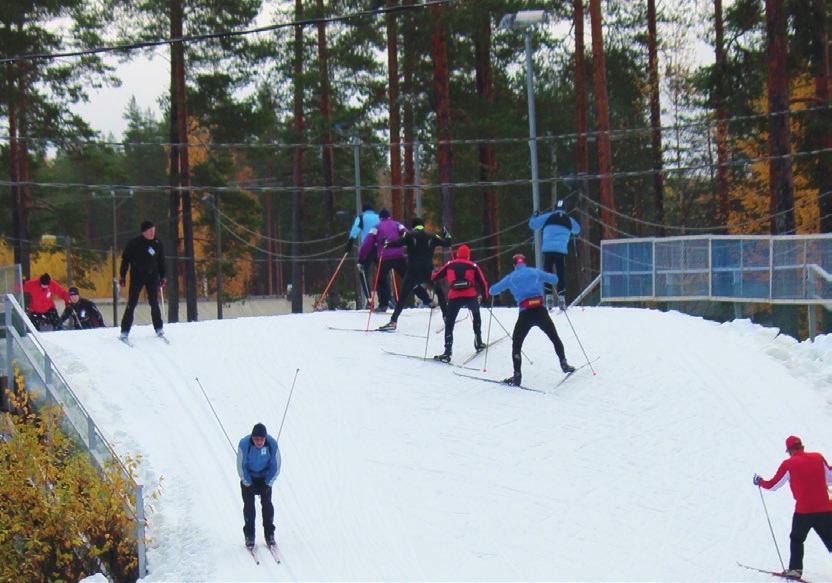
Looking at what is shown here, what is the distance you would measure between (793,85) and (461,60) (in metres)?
10.3

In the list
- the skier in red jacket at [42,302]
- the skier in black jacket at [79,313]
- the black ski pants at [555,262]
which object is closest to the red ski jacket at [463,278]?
the black ski pants at [555,262]

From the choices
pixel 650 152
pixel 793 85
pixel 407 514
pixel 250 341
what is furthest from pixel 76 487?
pixel 650 152

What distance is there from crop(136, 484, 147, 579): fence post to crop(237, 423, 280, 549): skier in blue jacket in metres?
0.99

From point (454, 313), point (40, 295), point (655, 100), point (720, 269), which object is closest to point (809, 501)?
point (454, 313)

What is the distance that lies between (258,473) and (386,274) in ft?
30.9

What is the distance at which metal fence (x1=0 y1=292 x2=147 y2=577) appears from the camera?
11945 mm

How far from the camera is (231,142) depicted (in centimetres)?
3978

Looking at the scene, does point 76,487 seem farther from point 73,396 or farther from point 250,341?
point 250,341

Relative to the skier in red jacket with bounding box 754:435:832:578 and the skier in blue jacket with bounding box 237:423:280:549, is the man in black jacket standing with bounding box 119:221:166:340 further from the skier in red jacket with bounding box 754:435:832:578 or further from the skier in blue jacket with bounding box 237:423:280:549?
the skier in red jacket with bounding box 754:435:832:578

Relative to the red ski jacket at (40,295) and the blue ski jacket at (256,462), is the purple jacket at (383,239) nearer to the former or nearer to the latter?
the red ski jacket at (40,295)

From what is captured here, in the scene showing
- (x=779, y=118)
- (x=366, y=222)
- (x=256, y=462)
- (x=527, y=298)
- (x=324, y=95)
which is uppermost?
(x=324, y=95)

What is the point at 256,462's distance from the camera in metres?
11.7

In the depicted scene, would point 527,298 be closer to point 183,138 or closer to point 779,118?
point 779,118

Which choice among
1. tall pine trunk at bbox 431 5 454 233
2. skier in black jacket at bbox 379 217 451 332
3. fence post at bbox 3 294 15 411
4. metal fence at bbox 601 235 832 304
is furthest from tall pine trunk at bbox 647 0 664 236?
fence post at bbox 3 294 15 411
